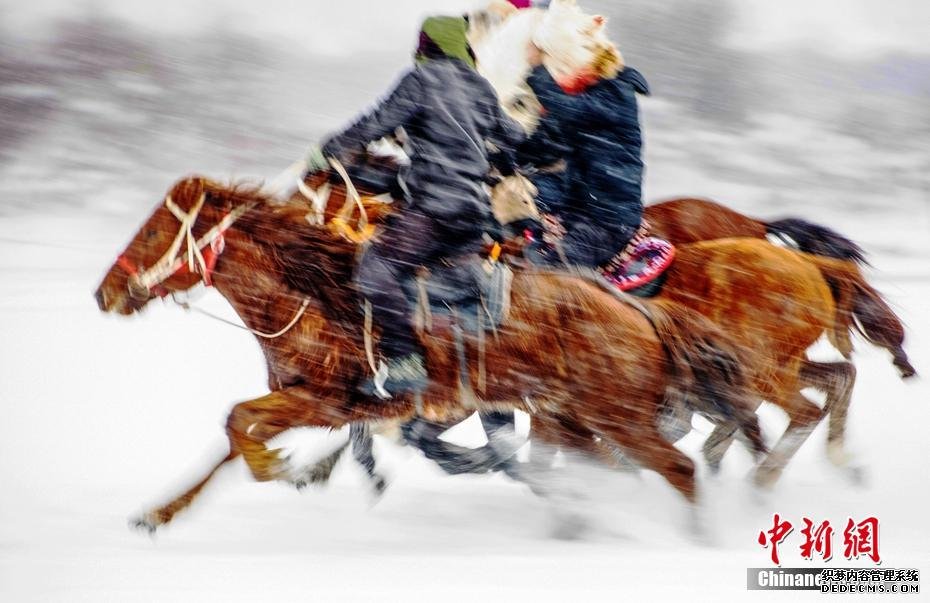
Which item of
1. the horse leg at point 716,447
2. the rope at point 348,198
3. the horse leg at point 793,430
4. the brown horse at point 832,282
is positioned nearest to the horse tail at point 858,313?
the brown horse at point 832,282

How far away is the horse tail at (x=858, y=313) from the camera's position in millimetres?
3898

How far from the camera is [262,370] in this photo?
17.6ft

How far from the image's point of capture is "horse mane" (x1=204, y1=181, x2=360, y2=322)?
326 centimetres

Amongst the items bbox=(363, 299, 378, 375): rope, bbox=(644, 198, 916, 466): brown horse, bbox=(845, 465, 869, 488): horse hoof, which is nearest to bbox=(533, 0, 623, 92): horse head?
bbox=(644, 198, 916, 466): brown horse

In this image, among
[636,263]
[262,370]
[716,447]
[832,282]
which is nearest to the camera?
[636,263]

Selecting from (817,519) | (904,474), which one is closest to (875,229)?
(904,474)

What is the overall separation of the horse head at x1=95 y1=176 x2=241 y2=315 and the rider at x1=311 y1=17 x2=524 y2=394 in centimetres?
39

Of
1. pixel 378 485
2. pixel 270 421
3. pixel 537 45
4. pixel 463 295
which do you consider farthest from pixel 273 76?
pixel 270 421

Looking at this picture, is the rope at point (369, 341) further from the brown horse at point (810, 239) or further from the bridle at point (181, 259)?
the brown horse at point (810, 239)

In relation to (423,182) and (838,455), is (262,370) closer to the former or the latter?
(423,182)

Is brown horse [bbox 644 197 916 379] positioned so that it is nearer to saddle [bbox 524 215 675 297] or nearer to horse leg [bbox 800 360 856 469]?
horse leg [bbox 800 360 856 469]

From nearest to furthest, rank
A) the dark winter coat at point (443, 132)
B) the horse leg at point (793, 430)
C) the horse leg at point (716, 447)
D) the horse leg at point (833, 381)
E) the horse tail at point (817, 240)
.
A: the dark winter coat at point (443, 132) → the horse leg at point (793, 430) → the horse leg at point (833, 381) → the horse tail at point (817, 240) → the horse leg at point (716, 447)

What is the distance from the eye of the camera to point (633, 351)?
3.34 metres

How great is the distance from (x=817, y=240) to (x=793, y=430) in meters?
0.73
